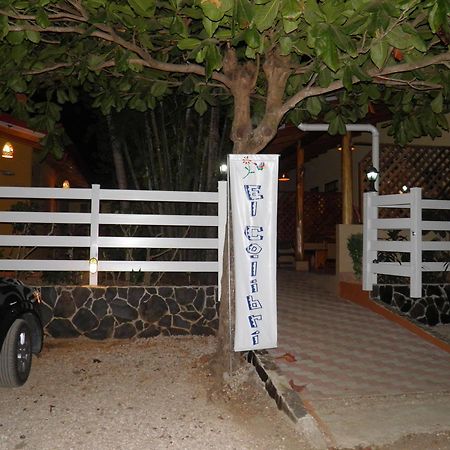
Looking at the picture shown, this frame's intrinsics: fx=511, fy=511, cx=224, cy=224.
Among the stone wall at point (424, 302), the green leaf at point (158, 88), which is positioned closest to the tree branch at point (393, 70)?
the green leaf at point (158, 88)

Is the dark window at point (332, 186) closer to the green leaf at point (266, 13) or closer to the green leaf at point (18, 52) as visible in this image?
the green leaf at point (18, 52)

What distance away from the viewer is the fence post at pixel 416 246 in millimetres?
7398

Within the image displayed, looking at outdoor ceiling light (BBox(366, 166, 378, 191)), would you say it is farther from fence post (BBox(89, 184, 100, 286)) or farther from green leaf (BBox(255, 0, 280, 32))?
green leaf (BBox(255, 0, 280, 32))

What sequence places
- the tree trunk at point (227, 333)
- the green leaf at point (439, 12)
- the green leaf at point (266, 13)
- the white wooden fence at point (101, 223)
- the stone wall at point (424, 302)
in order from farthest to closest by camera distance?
the stone wall at point (424, 302) < the white wooden fence at point (101, 223) < the tree trunk at point (227, 333) < the green leaf at point (266, 13) < the green leaf at point (439, 12)

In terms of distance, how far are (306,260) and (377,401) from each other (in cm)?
945

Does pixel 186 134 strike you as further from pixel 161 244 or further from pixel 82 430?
pixel 82 430

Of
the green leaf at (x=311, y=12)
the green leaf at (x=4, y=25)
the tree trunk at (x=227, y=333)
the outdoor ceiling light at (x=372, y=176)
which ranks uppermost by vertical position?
the green leaf at (x=4, y=25)

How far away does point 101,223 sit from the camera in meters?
6.99

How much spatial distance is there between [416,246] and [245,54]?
14.0ft

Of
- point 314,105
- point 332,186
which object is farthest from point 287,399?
point 332,186

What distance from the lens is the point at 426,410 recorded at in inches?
174

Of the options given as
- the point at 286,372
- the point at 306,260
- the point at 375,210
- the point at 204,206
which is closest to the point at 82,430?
the point at 286,372

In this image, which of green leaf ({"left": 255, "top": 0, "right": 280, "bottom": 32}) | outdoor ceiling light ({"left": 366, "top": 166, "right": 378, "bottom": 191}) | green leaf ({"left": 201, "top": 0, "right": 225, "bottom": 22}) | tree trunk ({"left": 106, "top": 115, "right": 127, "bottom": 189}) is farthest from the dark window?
green leaf ({"left": 201, "top": 0, "right": 225, "bottom": 22})

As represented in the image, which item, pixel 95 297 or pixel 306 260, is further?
pixel 306 260
